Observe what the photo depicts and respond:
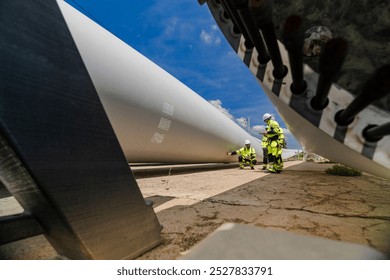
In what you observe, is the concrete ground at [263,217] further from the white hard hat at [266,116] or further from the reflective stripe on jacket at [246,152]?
the reflective stripe on jacket at [246,152]

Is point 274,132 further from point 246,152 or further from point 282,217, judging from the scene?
point 282,217

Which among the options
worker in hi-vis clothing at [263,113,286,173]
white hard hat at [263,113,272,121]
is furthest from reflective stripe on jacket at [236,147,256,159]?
worker in hi-vis clothing at [263,113,286,173]

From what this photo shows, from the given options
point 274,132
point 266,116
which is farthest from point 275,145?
point 266,116

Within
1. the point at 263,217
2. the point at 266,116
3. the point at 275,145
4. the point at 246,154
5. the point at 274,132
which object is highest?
the point at 266,116

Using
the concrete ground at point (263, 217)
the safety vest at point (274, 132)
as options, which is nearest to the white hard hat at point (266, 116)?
the safety vest at point (274, 132)

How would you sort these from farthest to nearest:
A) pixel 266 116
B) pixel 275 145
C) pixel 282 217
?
pixel 266 116
pixel 275 145
pixel 282 217

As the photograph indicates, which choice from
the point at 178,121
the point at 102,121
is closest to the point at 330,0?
the point at 102,121

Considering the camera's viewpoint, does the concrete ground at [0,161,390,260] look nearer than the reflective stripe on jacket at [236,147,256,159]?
Yes

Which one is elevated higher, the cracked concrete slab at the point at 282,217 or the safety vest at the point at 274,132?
the safety vest at the point at 274,132

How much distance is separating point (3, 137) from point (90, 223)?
0.37 meters

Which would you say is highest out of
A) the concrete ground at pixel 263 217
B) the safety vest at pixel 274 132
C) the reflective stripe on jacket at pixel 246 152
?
the safety vest at pixel 274 132

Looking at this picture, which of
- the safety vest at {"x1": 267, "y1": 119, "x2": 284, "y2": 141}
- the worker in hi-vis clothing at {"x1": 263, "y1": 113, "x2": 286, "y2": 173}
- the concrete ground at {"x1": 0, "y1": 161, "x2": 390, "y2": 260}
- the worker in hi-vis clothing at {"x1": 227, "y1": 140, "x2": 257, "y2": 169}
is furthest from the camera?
the worker in hi-vis clothing at {"x1": 227, "y1": 140, "x2": 257, "y2": 169}

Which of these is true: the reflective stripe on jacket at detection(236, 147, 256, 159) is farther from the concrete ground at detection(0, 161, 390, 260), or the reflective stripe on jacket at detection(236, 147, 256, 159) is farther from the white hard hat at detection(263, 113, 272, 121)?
the concrete ground at detection(0, 161, 390, 260)
